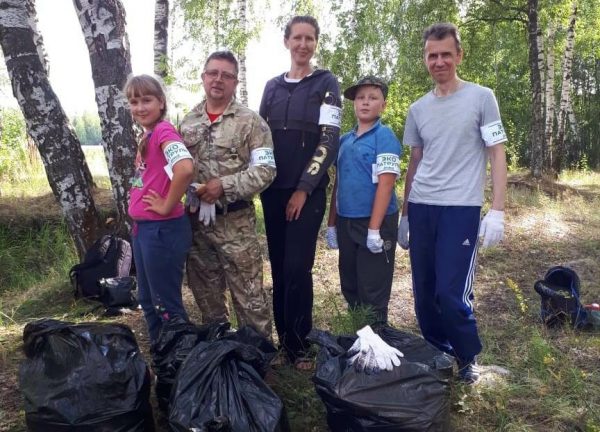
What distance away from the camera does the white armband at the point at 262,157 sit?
252cm

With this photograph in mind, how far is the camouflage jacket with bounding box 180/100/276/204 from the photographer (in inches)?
98.8

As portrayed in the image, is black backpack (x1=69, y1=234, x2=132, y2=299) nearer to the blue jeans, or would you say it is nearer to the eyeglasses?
the blue jeans

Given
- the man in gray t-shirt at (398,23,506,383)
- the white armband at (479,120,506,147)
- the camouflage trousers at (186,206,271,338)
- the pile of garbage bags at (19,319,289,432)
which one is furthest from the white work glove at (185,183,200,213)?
the white armband at (479,120,506,147)

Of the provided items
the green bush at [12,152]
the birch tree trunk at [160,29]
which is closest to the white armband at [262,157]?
the birch tree trunk at [160,29]

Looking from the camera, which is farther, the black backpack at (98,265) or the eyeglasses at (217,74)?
the black backpack at (98,265)

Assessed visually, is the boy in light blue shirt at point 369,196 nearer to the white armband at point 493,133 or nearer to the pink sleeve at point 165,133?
the white armband at point 493,133

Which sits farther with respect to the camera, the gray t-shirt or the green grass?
the green grass

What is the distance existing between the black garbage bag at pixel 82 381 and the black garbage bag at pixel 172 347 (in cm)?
11

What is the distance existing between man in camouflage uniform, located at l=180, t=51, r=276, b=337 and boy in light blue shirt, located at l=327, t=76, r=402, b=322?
1.74ft

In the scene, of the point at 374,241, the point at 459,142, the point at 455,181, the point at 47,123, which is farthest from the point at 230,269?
the point at 47,123

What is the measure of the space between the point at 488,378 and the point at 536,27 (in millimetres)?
10592

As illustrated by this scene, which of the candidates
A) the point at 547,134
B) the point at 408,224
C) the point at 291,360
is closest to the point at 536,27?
the point at 547,134

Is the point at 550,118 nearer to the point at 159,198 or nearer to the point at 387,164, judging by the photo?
the point at 387,164

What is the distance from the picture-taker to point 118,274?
168 inches
